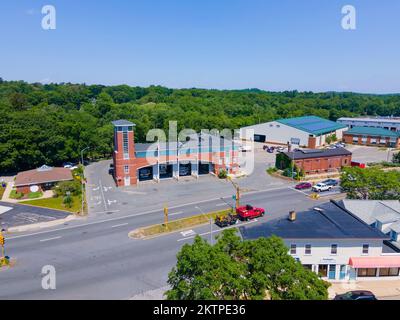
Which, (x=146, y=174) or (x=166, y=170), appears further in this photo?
(x=166, y=170)

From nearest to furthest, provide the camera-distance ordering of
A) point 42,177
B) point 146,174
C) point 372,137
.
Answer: point 42,177 → point 146,174 → point 372,137

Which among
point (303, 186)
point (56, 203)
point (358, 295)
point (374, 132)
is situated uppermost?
point (374, 132)

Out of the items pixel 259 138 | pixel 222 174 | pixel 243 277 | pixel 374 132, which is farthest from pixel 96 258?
pixel 374 132

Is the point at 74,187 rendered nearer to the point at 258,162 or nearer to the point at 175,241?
the point at 175,241

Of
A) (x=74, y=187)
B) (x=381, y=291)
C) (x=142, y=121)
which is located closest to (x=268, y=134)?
(x=142, y=121)

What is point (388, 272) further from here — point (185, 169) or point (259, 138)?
point (259, 138)

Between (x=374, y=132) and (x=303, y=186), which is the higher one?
(x=374, y=132)

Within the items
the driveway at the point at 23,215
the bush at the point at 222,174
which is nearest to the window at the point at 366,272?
the bush at the point at 222,174
